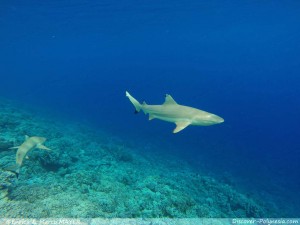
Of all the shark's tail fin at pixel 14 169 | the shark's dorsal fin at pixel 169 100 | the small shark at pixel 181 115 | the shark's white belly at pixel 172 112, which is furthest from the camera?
the shark's dorsal fin at pixel 169 100

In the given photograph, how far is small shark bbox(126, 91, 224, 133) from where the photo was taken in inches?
246

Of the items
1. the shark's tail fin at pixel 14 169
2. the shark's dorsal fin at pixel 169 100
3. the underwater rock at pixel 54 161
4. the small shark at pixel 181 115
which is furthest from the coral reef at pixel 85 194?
the shark's dorsal fin at pixel 169 100

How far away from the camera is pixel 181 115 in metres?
6.66

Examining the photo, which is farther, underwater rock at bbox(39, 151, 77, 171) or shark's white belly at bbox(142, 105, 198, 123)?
Result: underwater rock at bbox(39, 151, 77, 171)

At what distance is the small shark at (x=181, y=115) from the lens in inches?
246

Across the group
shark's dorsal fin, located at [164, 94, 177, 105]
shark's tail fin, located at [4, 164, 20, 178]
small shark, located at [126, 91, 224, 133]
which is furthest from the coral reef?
shark's dorsal fin, located at [164, 94, 177, 105]

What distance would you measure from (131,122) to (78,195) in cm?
3329

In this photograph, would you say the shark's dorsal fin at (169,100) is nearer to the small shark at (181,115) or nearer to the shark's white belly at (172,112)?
the small shark at (181,115)

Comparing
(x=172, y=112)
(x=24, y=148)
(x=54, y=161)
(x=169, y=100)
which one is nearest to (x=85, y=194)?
(x=24, y=148)

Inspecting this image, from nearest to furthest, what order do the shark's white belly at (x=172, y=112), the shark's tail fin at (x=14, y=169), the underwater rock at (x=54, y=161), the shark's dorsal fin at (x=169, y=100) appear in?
1. the shark's white belly at (x=172, y=112)
2. the shark's tail fin at (x=14, y=169)
3. the shark's dorsal fin at (x=169, y=100)
4. the underwater rock at (x=54, y=161)

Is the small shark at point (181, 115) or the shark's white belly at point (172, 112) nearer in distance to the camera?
the small shark at point (181, 115)

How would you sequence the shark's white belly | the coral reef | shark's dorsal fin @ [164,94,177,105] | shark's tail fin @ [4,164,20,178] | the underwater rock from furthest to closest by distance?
the underwater rock → shark's dorsal fin @ [164,94,177,105] → shark's tail fin @ [4,164,20,178] → the shark's white belly → the coral reef

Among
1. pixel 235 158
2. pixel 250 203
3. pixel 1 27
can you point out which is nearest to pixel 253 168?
pixel 235 158

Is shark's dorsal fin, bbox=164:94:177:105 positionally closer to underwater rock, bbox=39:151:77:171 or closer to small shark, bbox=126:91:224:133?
small shark, bbox=126:91:224:133
